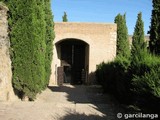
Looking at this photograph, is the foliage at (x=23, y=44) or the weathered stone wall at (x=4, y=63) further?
the foliage at (x=23, y=44)

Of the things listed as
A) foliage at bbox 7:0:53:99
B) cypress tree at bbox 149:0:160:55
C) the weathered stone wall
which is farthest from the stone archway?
the weathered stone wall

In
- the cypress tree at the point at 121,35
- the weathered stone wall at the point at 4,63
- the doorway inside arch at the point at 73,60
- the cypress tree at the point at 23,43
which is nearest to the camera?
the weathered stone wall at the point at 4,63

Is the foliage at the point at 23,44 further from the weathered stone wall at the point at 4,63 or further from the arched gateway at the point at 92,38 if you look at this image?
the arched gateway at the point at 92,38

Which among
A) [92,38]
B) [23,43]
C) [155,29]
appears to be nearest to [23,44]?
[23,43]

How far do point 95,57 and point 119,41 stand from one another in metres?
4.69

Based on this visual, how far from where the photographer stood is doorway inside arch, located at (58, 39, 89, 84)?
29406mm

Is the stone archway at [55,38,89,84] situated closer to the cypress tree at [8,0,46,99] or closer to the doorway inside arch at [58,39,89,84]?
the doorway inside arch at [58,39,89,84]

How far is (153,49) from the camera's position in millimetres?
14836

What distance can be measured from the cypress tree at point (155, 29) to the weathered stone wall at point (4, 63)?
770 cm

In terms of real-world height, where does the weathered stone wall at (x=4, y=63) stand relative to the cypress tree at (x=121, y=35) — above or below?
below

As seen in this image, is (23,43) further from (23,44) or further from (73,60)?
(73,60)

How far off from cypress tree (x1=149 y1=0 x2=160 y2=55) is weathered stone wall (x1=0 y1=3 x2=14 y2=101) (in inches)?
303

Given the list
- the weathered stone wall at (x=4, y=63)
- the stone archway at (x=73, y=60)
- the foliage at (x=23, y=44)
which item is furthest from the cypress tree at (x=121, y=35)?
the weathered stone wall at (x=4, y=63)

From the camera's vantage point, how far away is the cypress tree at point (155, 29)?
48.9 ft
